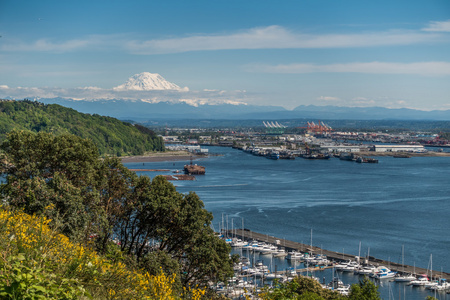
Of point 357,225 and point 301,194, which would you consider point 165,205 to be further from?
point 301,194

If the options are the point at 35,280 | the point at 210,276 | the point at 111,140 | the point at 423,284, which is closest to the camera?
the point at 35,280

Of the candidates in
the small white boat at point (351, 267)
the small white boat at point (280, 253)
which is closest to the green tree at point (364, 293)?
the small white boat at point (351, 267)

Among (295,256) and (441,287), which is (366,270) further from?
(295,256)

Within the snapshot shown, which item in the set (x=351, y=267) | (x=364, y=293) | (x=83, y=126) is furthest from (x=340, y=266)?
(x=83, y=126)

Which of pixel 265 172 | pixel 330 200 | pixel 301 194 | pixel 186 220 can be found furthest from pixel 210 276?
pixel 265 172

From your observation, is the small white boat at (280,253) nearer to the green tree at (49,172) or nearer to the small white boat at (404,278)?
the small white boat at (404,278)
